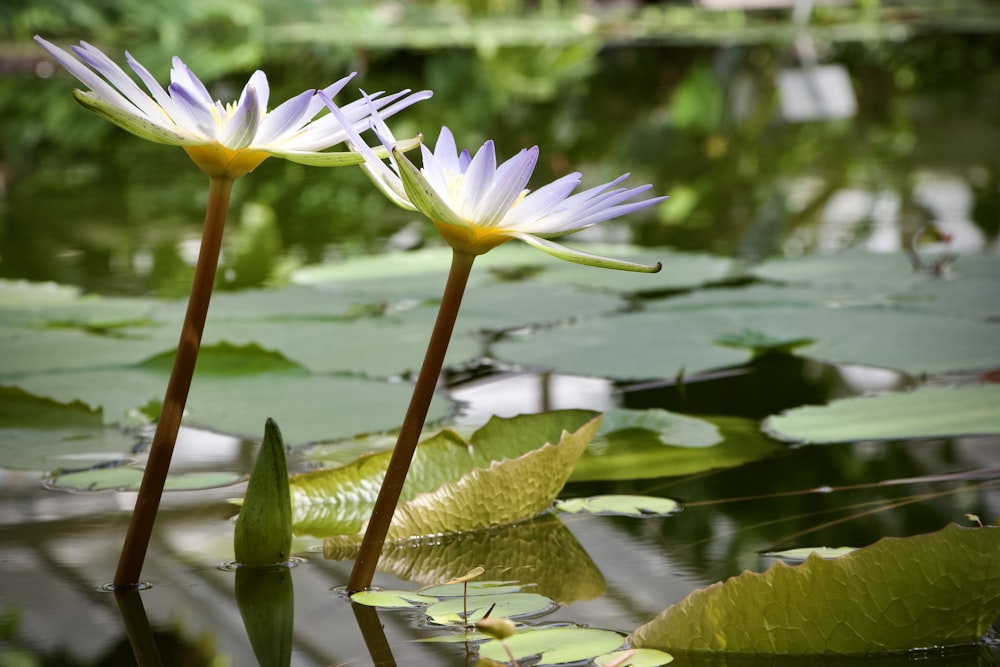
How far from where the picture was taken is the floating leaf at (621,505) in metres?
0.82

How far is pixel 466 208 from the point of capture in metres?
0.60

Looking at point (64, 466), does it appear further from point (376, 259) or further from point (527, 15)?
point (527, 15)

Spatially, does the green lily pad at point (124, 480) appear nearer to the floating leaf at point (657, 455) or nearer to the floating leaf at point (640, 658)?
the floating leaf at point (657, 455)

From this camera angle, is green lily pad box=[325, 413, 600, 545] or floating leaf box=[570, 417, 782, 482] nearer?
green lily pad box=[325, 413, 600, 545]

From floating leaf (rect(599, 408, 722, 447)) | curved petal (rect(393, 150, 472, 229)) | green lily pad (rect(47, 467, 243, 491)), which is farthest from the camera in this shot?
floating leaf (rect(599, 408, 722, 447))

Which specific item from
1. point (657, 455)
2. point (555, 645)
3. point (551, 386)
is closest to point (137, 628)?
point (555, 645)

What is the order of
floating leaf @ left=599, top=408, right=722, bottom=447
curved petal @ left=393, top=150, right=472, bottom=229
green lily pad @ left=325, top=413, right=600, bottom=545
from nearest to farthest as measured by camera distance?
1. curved petal @ left=393, top=150, right=472, bottom=229
2. green lily pad @ left=325, top=413, right=600, bottom=545
3. floating leaf @ left=599, top=408, right=722, bottom=447

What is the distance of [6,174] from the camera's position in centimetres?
295

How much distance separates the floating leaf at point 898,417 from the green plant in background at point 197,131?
1.73 ft

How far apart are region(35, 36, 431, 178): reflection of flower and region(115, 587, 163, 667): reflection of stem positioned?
24 cm

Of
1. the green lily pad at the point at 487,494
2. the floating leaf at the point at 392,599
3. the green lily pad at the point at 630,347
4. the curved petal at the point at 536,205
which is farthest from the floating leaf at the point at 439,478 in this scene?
the green lily pad at the point at 630,347

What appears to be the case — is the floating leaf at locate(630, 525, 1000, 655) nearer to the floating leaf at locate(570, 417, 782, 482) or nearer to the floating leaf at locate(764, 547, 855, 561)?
the floating leaf at locate(764, 547, 855, 561)

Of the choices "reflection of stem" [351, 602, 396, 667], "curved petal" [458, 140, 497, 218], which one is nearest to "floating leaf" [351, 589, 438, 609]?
"reflection of stem" [351, 602, 396, 667]

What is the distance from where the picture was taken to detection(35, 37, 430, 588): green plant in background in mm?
593
